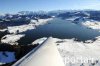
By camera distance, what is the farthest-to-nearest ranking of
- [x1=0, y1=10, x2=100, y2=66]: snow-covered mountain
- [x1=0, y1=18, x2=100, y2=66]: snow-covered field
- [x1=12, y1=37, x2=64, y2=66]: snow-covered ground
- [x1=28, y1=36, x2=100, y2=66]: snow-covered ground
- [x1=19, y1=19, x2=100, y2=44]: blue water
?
1. [x1=19, y1=19, x2=100, y2=44]: blue water
2. [x1=0, y1=10, x2=100, y2=66]: snow-covered mountain
3. [x1=0, y1=18, x2=100, y2=66]: snow-covered field
4. [x1=28, y1=36, x2=100, y2=66]: snow-covered ground
5. [x1=12, y1=37, x2=64, y2=66]: snow-covered ground

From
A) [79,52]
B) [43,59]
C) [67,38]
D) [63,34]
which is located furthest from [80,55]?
[63,34]

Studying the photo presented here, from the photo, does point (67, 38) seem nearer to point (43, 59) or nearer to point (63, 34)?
point (63, 34)

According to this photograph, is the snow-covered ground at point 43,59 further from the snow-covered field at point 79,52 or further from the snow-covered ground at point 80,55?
the snow-covered ground at point 80,55

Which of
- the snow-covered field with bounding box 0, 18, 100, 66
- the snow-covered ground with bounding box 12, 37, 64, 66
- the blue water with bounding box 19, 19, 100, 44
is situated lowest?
the blue water with bounding box 19, 19, 100, 44

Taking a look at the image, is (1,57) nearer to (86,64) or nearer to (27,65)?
(86,64)

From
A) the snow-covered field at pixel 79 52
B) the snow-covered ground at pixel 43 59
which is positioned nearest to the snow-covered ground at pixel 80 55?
the snow-covered field at pixel 79 52

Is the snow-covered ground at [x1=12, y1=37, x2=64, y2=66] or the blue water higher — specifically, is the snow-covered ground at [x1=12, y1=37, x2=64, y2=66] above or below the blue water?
above

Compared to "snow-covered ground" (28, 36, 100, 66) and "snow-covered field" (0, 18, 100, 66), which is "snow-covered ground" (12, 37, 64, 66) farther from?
"snow-covered ground" (28, 36, 100, 66)

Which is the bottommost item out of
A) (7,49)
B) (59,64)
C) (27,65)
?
(7,49)

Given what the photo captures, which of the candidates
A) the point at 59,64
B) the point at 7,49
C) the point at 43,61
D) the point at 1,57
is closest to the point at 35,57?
the point at 43,61

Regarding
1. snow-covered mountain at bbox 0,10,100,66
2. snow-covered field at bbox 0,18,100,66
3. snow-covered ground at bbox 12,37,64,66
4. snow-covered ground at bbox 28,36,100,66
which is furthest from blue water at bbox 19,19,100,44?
snow-covered ground at bbox 12,37,64,66

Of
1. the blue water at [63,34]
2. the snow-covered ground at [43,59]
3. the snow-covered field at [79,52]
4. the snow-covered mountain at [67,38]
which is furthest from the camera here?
the blue water at [63,34]
